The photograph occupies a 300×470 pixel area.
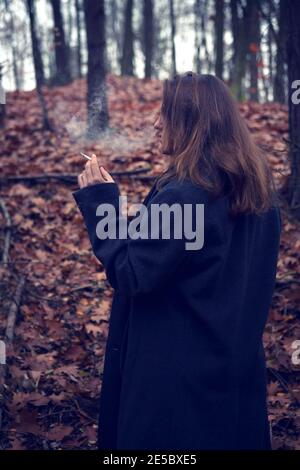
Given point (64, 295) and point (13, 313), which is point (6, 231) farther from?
point (13, 313)

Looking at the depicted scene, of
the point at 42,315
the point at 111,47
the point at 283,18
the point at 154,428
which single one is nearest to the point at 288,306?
the point at 42,315

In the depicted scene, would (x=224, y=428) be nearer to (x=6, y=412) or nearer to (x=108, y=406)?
(x=108, y=406)

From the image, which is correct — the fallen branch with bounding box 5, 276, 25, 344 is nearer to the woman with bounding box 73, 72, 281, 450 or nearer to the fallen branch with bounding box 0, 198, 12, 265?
A: the fallen branch with bounding box 0, 198, 12, 265

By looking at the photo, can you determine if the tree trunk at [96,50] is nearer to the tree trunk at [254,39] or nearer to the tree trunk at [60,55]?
the tree trunk at [60,55]

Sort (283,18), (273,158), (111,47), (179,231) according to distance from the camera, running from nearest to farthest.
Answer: (179,231), (273,158), (283,18), (111,47)

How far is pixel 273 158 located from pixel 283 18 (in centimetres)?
553

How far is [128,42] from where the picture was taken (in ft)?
58.5

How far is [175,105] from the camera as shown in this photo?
2.29 metres

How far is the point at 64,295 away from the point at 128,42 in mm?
14200

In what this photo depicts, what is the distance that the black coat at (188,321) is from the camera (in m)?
2.15

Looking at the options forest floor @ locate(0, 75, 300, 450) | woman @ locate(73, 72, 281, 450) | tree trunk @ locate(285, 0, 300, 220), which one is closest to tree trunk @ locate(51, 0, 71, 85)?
forest floor @ locate(0, 75, 300, 450)

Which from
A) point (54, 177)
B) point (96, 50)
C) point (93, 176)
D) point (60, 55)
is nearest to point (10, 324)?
point (93, 176)

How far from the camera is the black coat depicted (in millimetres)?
2154

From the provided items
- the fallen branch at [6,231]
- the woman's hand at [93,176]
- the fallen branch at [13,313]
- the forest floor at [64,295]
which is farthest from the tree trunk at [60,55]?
the woman's hand at [93,176]
